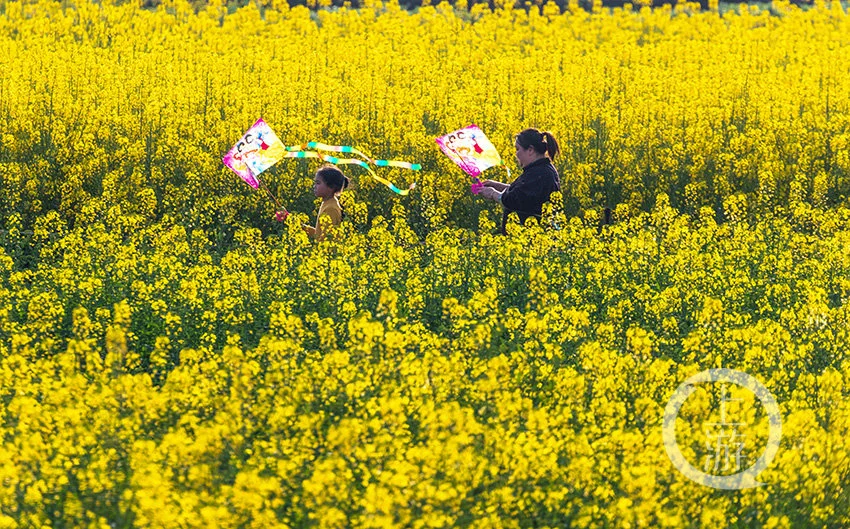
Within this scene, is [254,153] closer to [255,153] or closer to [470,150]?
[255,153]

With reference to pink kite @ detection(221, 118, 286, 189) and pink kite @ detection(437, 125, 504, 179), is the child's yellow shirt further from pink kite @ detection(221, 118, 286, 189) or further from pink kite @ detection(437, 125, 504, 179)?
pink kite @ detection(437, 125, 504, 179)

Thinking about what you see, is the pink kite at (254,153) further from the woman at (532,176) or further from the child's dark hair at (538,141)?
→ the child's dark hair at (538,141)

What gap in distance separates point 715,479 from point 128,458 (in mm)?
2662

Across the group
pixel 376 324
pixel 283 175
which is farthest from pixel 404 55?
pixel 376 324

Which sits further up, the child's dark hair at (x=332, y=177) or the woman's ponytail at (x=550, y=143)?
the woman's ponytail at (x=550, y=143)

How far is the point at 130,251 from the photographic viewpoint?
10.8 metres

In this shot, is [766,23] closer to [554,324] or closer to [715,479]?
[554,324]

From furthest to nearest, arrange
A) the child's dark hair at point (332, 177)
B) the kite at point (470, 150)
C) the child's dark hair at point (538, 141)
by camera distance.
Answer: the kite at point (470, 150), the child's dark hair at point (538, 141), the child's dark hair at point (332, 177)

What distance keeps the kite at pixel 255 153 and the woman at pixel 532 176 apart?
1.75 m
